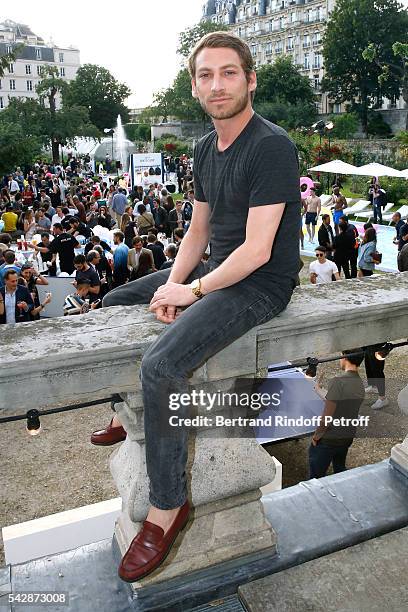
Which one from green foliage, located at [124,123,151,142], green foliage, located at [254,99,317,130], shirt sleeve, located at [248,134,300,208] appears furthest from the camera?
green foliage, located at [124,123,151,142]

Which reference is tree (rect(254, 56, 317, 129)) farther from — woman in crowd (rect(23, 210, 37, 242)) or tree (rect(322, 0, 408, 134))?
woman in crowd (rect(23, 210, 37, 242))

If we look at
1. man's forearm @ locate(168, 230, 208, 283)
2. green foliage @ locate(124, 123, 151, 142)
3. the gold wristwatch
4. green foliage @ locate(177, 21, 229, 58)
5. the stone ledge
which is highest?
green foliage @ locate(177, 21, 229, 58)

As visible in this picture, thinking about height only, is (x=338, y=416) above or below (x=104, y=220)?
below

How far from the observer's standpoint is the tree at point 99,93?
260 ft

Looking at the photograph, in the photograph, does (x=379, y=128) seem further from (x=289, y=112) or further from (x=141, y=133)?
(x=141, y=133)

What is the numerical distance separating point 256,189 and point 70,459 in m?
5.10

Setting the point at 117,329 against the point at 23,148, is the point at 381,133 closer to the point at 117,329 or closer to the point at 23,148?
the point at 23,148

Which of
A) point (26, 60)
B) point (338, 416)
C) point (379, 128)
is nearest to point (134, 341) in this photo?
point (338, 416)

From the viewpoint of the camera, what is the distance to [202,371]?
2266mm

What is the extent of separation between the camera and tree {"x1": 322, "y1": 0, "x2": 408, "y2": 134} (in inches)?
2506

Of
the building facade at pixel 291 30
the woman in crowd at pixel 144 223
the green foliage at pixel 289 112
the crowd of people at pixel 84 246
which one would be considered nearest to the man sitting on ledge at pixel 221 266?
the crowd of people at pixel 84 246

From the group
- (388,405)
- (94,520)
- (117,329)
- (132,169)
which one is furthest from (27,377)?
(132,169)

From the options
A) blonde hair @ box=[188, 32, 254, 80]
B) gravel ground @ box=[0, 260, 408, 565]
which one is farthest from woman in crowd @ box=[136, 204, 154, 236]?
blonde hair @ box=[188, 32, 254, 80]

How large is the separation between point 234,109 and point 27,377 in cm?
139
